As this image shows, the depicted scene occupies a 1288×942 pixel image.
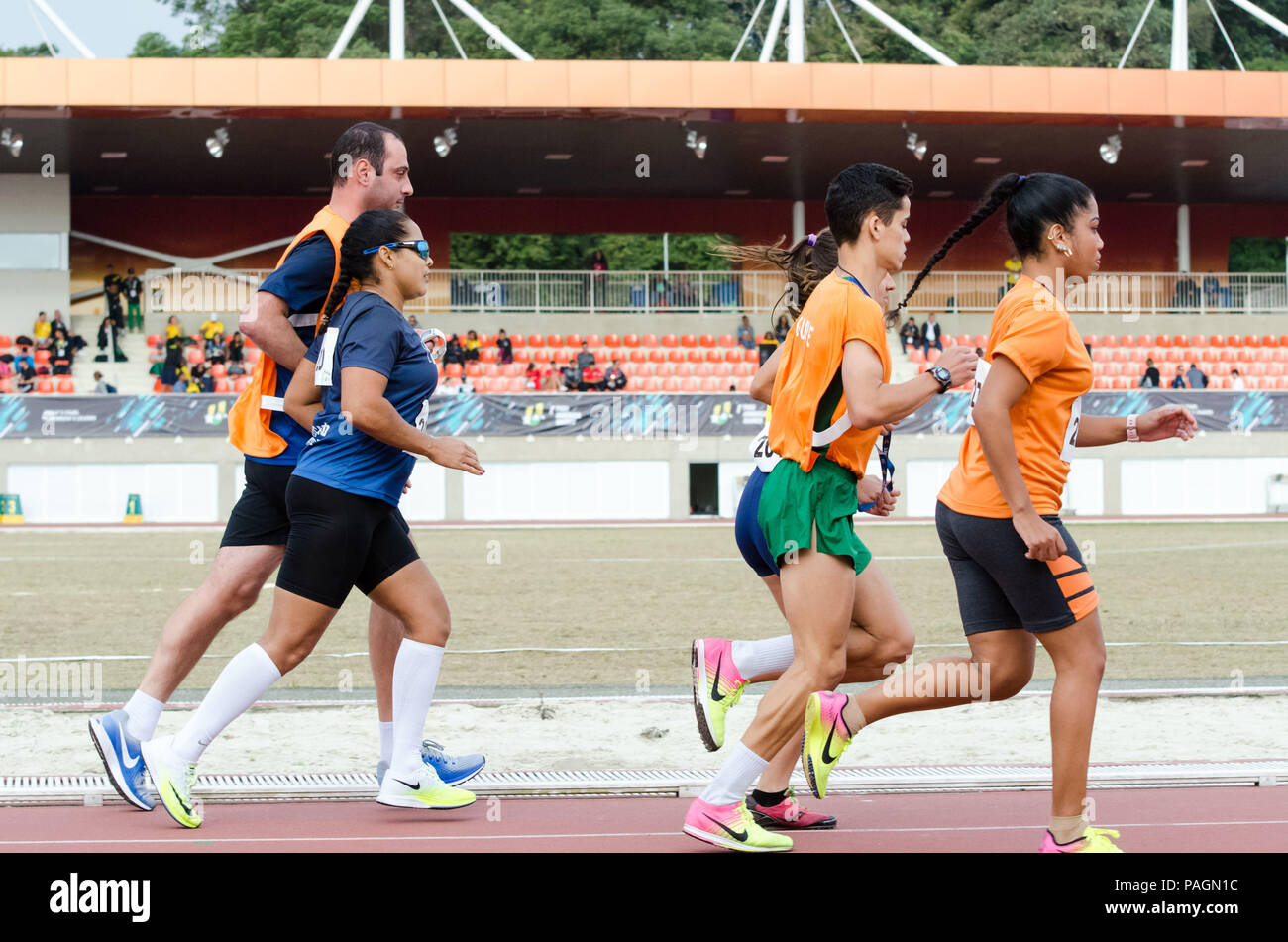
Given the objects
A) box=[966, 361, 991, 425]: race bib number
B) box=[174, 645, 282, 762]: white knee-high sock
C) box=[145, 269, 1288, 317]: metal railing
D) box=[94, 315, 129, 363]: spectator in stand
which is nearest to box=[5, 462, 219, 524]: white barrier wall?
box=[94, 315, 129, 363]: spectator in stand

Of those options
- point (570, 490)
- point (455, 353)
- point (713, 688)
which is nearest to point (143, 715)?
point (713, 688)

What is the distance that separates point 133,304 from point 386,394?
1250 inches

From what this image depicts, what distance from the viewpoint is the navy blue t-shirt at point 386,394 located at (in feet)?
14.7

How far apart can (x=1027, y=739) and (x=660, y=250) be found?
53.2 meters

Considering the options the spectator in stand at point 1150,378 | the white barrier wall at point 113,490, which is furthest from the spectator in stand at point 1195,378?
the white barrier wall at point 113,490

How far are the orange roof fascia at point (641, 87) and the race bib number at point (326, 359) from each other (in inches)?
1035

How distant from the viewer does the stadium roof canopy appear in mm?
29984

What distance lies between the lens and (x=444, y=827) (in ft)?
15.0

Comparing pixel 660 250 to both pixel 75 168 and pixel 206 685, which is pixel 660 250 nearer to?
pixel 75 168

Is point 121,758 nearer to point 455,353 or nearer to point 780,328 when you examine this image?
point 780,328

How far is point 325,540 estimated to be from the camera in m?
4.45

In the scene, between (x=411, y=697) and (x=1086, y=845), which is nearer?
(x=1086, y=845)

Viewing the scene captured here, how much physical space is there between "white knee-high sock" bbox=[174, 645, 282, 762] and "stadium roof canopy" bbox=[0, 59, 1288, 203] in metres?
26.7

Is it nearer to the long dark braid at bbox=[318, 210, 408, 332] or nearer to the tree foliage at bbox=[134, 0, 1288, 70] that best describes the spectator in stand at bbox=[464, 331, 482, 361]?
the tree foliage at bbox=[134, 0, 1288, 70]
